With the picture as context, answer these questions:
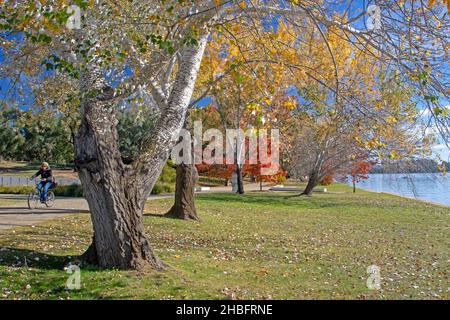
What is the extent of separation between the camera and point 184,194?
14914 millimetres

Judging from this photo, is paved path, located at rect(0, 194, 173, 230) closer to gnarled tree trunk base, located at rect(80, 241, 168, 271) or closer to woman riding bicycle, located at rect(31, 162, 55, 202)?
woman riding bicycle, located at rect(31, 162, 55, 202)

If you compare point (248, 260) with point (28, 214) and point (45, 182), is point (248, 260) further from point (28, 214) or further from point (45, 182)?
point (45, 182)

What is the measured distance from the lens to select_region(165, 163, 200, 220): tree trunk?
48.4ft

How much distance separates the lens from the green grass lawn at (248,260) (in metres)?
6.22

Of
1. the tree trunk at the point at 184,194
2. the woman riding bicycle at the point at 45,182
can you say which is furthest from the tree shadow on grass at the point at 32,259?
the woman riding bicycle at the point at 45,182

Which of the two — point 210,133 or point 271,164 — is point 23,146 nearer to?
point 210,133

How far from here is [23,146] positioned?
58.7 meters

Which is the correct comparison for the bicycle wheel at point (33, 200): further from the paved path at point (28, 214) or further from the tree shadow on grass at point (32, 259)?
the tree shadow on grass at point (32, 259)

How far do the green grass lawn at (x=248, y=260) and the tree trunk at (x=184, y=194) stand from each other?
2.32 ft

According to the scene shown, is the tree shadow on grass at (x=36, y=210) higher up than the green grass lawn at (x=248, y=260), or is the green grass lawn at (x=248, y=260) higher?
the tree shadow on grass at (x=36, y=210)

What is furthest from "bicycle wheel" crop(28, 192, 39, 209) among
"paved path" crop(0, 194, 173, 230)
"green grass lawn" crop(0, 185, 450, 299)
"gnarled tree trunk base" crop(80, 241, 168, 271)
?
"gnarled tree trunk base" crop(80, 241, 168, 271)

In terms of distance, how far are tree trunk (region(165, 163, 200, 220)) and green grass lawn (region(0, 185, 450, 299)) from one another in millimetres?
708
